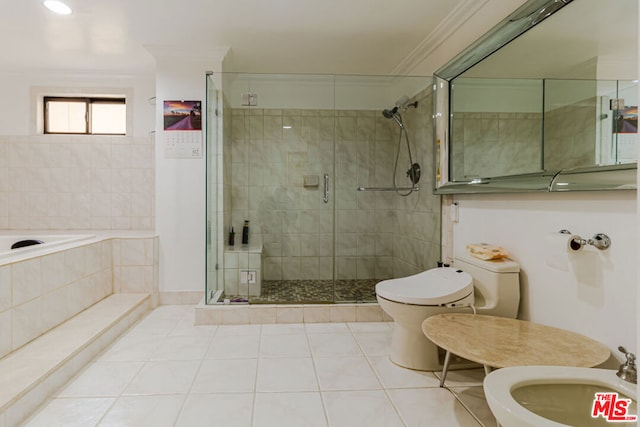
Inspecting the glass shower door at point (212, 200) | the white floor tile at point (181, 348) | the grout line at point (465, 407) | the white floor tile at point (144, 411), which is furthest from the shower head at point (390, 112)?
the white floor tile at point (144, 411)

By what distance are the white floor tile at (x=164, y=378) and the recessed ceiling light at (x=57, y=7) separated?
8.12 feet

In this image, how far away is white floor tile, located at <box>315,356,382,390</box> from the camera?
1.84 metres

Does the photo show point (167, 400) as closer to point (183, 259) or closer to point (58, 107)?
point (183, 259)

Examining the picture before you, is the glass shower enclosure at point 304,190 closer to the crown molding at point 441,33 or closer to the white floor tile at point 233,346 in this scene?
the crown molding at point 441,33

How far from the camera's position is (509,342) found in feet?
5.09

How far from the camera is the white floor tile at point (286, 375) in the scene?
182 cm

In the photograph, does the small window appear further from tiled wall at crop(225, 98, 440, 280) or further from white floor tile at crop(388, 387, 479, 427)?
white floor tile at crop(388, 387, 479, 427)

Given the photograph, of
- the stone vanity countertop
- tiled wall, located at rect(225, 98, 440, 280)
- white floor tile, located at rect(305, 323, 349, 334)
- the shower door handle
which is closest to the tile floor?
white floor tile, located at rect(305, 323, 349, 334)

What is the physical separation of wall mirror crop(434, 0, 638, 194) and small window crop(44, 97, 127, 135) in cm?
349

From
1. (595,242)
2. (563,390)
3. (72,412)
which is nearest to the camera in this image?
(563,390)

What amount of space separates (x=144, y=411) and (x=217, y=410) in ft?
1.08

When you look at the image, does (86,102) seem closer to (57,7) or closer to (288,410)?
(57,7)

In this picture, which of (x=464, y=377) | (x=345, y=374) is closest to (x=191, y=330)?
(x=345, y=374)

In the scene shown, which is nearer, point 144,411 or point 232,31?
point 144,411
